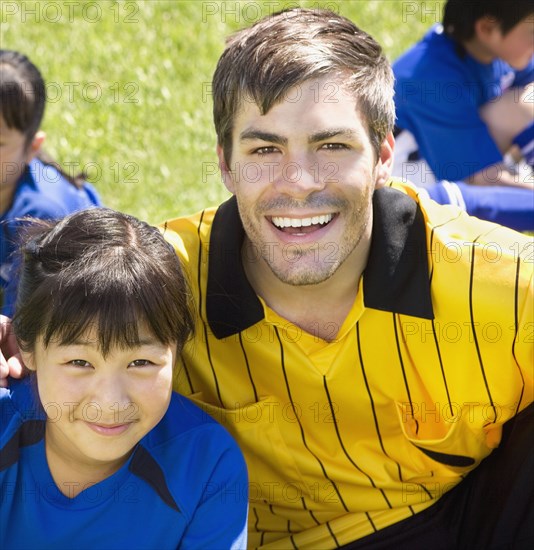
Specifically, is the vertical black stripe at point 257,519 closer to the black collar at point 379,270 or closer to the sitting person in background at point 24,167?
the black collar at point 379,270

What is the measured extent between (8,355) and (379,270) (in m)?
0.86

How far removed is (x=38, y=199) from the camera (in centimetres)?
319

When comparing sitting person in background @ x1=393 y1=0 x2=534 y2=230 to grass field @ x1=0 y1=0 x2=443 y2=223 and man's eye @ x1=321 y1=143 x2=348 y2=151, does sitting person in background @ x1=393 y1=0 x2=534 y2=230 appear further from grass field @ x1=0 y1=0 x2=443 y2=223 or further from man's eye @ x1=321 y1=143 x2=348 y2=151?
man's eye @ x1=321 y1=143 x2=348 y2=151

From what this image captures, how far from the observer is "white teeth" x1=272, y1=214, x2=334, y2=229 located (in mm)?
2217

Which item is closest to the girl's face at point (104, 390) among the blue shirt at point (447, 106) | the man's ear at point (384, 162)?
the man's ear at point (384, 162)

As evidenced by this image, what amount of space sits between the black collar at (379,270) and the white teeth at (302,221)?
0.12 meters

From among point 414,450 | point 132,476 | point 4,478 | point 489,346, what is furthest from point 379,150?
point 4,478

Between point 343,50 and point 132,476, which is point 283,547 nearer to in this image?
point 132,476

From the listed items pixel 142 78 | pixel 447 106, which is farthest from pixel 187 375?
pixel 142 78

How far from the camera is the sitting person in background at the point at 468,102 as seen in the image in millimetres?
3715

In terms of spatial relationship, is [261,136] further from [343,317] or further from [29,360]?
[29,360]

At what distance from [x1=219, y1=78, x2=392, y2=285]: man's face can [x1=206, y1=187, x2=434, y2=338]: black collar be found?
2.3 inches

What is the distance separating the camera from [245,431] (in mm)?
2346

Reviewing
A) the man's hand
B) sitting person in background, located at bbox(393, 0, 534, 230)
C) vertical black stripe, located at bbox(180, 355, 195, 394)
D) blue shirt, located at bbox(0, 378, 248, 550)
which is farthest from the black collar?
sitting person in background, located at bbox(393, 0, 534, 230)
